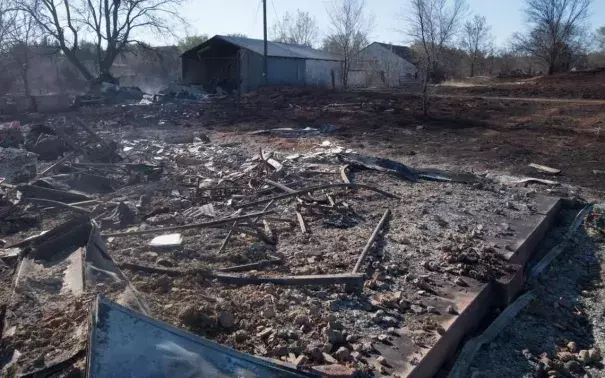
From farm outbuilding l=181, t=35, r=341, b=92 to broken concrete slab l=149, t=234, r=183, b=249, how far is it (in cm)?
2620

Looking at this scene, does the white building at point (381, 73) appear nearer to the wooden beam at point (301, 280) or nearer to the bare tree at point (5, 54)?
the bare tree at point (5, 54)

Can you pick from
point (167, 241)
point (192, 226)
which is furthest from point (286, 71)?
point (167, 241)

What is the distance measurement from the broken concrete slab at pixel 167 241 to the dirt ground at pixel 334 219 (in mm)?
95

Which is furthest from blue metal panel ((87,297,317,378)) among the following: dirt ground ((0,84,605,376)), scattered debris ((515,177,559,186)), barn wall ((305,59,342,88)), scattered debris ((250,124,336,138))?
barn wall ((305,59,342,88))

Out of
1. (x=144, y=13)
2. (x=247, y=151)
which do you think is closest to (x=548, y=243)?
(x=247, y=151)

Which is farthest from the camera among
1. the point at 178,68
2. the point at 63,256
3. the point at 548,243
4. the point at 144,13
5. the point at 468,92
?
the point at 178,68

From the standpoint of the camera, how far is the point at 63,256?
16.2 ft

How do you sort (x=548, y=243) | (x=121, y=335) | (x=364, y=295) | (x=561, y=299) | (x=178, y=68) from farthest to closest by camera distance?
(x=178, y=68), (x=548, y=243), (x=561, y=299), (x=364, y=295), (x=121, y=335)

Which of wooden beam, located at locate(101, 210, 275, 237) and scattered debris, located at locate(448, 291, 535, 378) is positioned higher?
wooden beam, located at locate(101, 210, 275, 237)

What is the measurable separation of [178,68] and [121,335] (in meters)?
51.8

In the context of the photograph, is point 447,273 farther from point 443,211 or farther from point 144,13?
point 144,13

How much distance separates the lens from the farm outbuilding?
33250 millimetres

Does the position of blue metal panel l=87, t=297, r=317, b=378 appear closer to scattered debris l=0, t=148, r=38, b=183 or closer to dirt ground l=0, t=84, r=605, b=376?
dirt ground l=0, t=84, r=605, b=376

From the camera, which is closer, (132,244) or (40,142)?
(132,244)
